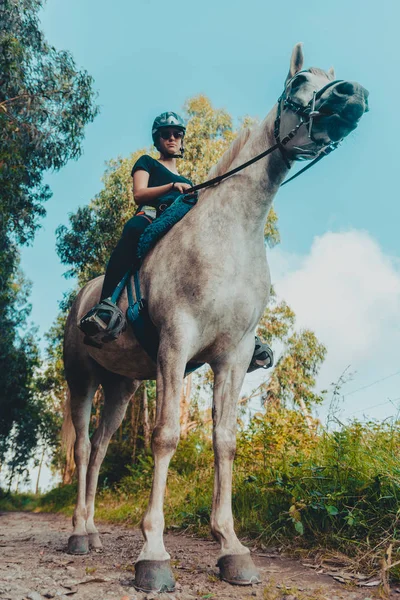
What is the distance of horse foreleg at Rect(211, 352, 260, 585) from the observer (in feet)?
10.9

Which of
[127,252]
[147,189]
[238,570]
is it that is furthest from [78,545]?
[147,189]

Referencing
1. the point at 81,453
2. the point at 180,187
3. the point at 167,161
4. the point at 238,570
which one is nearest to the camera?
the point at 238,570

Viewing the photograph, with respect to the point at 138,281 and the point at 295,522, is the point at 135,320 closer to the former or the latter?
the point at 138,281

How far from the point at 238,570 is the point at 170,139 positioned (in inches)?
138

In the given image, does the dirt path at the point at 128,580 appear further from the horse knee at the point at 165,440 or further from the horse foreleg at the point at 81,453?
the horse knee at the point at 165,440

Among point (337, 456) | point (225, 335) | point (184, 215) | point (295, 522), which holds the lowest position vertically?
point (295, 522)

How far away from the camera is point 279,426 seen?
23.3 feet

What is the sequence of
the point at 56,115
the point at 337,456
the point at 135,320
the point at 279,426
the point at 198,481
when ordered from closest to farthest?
the point at 135,320 < the point at 337,456 < the point at 279,426 < the point at 198,481 < the point at 56,115

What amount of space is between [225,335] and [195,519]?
358cm

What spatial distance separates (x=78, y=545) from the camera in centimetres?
467

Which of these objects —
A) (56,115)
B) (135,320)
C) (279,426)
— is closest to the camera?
(135,320)

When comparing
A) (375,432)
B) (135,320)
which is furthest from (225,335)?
(375,432)

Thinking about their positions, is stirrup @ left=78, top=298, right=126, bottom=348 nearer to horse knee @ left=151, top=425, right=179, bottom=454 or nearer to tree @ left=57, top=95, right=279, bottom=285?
horse knee @ left=151, top=425, right=179, bottom=454

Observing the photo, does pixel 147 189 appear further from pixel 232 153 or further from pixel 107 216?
pixel 107 216
